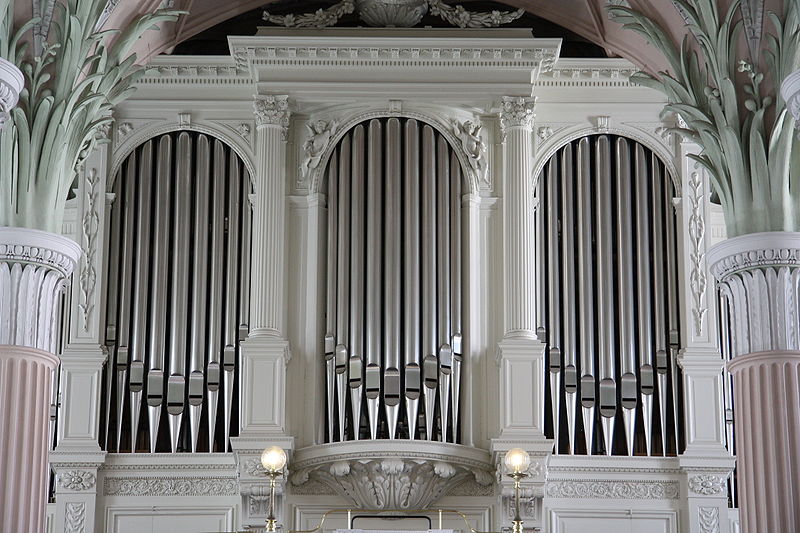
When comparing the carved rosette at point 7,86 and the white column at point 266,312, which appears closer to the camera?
the carved rosette at point 7,86

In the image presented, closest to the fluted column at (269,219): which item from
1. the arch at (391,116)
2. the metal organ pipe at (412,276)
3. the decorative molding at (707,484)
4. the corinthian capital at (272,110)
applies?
the corinthian capital at (272,110)

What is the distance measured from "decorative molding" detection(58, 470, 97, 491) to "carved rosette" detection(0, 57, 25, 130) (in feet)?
22.7

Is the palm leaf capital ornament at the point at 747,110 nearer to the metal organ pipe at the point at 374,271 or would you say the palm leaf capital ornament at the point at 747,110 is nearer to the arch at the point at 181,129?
the metal organ pipe at the point at 374,271

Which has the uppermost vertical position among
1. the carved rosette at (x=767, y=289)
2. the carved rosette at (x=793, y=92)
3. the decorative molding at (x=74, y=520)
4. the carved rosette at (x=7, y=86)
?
the carved rosette at (x=7, y=86)

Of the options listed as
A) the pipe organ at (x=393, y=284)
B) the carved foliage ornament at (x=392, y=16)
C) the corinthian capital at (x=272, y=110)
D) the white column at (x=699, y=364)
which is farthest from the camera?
the carved foliage ornament at (x=392, y=16)

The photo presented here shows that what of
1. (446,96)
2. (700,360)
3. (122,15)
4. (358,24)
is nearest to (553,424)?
(700,360)

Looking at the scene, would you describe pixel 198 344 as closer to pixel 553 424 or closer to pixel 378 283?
pixel 378 283

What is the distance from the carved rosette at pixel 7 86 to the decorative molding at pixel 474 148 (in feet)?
26.4

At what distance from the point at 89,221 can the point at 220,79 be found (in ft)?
7.78

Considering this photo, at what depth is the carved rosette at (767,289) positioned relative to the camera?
13477 millimetres

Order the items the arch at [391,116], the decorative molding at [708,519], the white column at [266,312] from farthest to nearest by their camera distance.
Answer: the arch at [391,116] < the decorative molding at [708,519] < the white column at [266,312]

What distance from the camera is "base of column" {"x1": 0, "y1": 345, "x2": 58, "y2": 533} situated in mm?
13039

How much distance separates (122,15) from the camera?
51.3 feet

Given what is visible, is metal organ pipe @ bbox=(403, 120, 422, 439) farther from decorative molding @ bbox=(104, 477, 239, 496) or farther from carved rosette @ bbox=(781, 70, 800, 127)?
carved rosette @ bbox=(781, 70, 800, 127)
